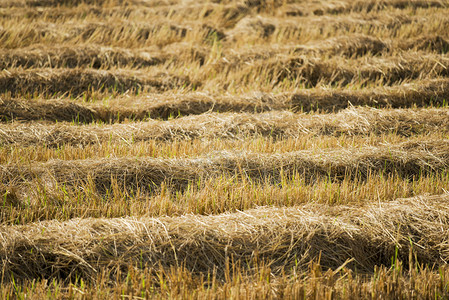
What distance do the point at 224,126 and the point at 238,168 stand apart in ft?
4.11

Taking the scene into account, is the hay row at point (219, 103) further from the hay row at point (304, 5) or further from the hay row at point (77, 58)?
the hay row at point (304, 5)

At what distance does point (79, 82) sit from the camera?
6723 mm

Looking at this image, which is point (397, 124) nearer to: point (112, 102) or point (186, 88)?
point (186, 88)

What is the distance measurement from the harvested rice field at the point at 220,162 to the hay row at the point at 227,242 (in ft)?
0.05

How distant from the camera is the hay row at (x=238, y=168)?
3787 mm

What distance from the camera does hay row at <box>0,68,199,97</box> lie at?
637 centimetres

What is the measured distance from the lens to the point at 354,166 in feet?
13.7

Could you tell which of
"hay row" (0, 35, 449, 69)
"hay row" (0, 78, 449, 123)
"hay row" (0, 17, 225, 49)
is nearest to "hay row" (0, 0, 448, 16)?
"hay row" (0, 17, 225, 49)

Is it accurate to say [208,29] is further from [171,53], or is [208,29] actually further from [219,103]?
[219,103]

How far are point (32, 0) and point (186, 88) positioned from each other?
6.79 meters

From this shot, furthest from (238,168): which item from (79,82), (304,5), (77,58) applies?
(304,5)

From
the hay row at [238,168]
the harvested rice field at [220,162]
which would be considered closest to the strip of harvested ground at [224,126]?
the harvested rice field at [220,162]

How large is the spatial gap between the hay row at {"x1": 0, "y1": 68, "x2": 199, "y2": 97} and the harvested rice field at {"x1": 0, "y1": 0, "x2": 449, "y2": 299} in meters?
0.03

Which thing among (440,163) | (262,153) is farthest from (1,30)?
(440,163)
